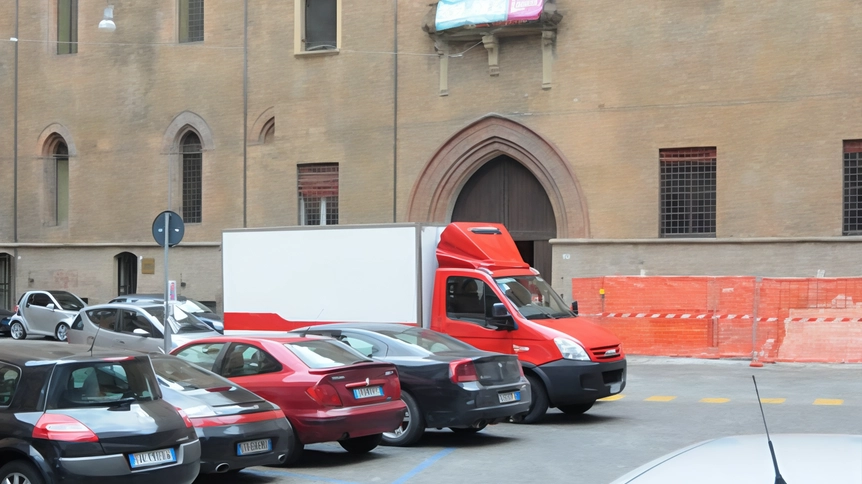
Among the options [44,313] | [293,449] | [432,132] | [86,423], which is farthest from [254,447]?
[44,313]

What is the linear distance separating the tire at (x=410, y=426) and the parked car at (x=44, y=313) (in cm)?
1869

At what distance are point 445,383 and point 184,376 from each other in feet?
9.60

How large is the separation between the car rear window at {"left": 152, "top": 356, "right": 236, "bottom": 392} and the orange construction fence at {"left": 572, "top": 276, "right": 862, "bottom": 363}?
1373 centimetres

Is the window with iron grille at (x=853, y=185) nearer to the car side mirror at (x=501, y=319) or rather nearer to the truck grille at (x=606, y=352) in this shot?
the truck grille at (x=606, y=352)

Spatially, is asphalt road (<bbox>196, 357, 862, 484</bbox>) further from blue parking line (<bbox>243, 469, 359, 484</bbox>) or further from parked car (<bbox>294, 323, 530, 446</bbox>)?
parked car (<bbox>294, 323, 530, 446</bbox>)

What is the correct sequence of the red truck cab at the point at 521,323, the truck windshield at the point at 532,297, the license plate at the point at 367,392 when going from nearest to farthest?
the license plate at the point at 367,392, the red truck cab at the point at 521,323, the truck windshield at the point at 532,297

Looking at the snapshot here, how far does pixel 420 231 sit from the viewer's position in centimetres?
1520

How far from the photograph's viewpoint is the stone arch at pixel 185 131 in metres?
30.7

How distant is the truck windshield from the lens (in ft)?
47.8

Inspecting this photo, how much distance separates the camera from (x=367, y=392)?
10664mm

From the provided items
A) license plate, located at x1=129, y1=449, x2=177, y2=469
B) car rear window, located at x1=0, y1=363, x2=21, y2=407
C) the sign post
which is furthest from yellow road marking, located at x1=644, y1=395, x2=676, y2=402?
car rear window, located at x1=0, y1=363, x2=21, y2=407

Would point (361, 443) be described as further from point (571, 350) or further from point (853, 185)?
point (853, 185)

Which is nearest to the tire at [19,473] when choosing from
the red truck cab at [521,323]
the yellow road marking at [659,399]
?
the red truck cab at [521,323]

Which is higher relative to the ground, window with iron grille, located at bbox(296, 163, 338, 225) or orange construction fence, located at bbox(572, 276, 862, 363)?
window with iron grille, located at bbox(296, 163, 338, 225)
